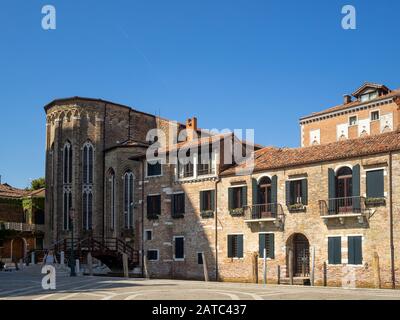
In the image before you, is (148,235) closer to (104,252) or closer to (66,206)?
(104,252)

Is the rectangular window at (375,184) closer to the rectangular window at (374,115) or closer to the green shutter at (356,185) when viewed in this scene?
the green shutter at (356,185)

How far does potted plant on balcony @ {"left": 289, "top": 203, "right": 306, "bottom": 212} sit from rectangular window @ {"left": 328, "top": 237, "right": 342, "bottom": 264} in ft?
8.07

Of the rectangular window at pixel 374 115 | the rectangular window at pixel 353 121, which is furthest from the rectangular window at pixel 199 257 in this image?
the rectangular window at pixel 374 115

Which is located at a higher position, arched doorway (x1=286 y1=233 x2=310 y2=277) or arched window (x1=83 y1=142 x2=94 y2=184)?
arched window (x1=83 y1=142 x2=94 y2=184)

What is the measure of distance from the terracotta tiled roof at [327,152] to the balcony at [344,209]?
2293 millimetres

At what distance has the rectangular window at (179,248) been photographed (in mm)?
41406

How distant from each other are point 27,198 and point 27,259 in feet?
38.5

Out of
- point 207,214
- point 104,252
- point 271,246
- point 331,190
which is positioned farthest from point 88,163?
point 331,190

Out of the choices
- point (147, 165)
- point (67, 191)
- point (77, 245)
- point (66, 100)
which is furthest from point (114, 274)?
point (66, 100)

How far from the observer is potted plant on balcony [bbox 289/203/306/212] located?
3459 cm

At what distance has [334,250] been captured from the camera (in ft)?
107

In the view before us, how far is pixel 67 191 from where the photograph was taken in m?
54.5

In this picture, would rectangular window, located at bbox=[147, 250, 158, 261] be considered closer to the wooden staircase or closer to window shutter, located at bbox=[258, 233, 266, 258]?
the wooden staircase

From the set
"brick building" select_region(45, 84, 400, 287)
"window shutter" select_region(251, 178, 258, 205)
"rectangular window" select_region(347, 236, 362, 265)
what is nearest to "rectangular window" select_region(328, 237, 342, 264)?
"brick building" select_region(45, 84, 400, 287)
